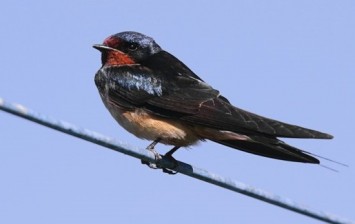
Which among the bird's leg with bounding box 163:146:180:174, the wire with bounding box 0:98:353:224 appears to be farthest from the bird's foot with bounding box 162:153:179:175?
the wire with bounding box 0:98:353:224

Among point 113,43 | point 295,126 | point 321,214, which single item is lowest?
point 321,214

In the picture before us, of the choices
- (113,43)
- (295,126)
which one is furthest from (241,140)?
(113,43)

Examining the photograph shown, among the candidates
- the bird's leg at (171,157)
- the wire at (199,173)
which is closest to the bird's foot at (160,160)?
the bird's leg at (171,157)

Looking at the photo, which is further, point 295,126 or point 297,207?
point 295,126

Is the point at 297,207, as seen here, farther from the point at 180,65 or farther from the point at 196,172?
the point at 180,65

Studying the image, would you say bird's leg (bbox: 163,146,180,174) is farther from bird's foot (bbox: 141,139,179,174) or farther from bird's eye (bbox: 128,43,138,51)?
bird's eye (bbox: 128,43,138,51)

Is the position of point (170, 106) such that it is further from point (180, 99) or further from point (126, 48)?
point (126, 48)

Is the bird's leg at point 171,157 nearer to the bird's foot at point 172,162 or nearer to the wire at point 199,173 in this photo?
the bird's foot at point 172,162

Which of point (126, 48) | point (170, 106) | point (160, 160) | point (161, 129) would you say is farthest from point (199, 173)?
point (126, 48)
